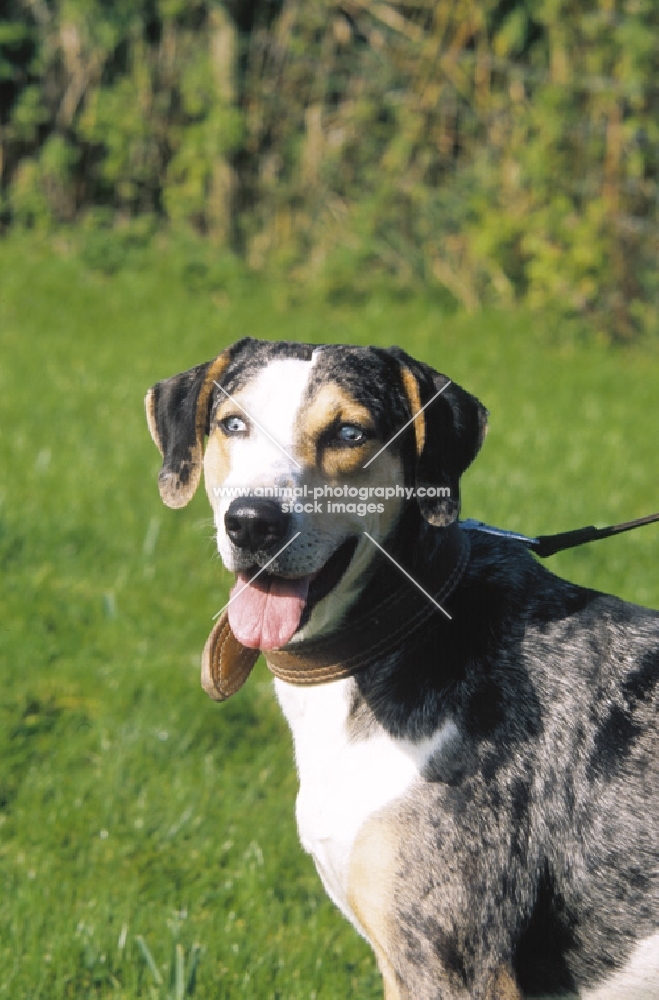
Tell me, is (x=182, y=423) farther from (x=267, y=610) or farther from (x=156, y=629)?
(x=156, y=629)

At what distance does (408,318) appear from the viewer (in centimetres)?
1165

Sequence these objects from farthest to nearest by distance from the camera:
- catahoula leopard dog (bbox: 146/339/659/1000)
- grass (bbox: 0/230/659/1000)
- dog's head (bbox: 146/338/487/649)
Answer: grass (bbox: 0/230/659/1000), dog's head (bbox: 146/338/487/649), catahoula leopard dog (bbox: 146/339/659/1000)

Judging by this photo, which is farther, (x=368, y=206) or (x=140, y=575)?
(x=368, y=206)

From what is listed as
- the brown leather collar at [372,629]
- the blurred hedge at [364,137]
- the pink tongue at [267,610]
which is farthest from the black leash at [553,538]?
the blurred hedge at [364,137]

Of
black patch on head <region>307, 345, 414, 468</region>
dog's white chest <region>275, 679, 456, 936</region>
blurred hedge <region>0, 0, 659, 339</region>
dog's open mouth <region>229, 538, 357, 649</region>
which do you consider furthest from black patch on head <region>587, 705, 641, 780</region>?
blurred hedge <region>0, 0, 659, 339</region>

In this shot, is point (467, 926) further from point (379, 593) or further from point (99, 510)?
point (99, 510)

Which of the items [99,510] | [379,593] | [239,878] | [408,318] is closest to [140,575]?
[99,510]

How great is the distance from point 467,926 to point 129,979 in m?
1.24

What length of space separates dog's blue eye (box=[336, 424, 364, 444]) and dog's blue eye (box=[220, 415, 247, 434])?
0.89ft

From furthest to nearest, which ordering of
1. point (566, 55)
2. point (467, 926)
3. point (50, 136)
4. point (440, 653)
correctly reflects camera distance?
point (50, 136)
point (566, 55)
point (440, 653)
point (467, 926)

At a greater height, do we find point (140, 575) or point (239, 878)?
point (140, 575)

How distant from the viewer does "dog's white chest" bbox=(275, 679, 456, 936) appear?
9.80 feet

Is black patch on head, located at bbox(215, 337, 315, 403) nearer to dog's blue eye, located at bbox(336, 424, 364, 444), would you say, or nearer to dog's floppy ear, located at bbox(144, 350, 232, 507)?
dog's floppy ear, located at bbox(144, 350, 232, 507)

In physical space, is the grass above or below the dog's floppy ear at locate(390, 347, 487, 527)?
below
